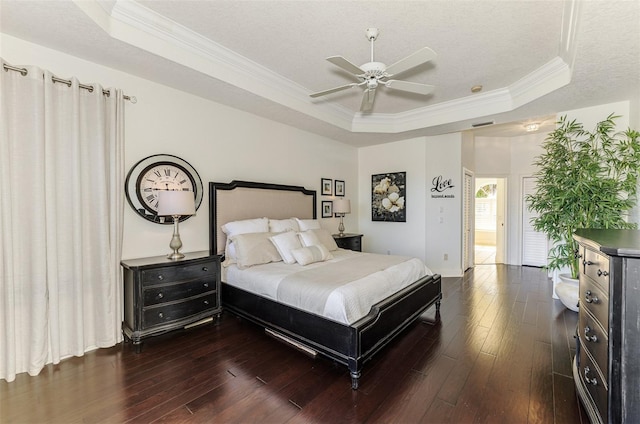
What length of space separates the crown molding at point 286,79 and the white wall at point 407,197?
31.3 inches

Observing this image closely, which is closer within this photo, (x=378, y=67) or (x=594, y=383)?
(x=594, y=383)

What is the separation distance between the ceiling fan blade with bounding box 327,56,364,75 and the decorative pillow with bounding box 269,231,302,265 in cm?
202

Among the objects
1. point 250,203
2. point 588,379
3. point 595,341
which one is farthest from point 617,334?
point 250,203

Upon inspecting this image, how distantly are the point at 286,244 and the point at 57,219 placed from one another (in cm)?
218

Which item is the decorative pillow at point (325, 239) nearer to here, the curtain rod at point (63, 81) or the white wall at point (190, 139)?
the white wall at point (190, 139)

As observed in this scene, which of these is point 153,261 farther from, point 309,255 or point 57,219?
point 309,255

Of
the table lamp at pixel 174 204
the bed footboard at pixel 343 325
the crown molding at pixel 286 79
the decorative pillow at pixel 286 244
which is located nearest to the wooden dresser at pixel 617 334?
the bed footboard at pixel 343 325

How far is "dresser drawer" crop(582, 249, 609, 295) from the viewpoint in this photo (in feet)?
4.93

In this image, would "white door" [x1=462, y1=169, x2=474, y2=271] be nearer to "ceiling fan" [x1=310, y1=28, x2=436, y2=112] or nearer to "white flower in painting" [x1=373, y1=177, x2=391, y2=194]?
"white flower in painting" [x1=373, y1=177, x2=391, y2=194]

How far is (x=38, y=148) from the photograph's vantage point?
2.35 m

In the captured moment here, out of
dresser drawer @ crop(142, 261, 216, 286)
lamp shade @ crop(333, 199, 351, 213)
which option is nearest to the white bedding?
dresser drawer @ crop(142, 261, 216, 286)

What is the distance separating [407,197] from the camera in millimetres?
5703

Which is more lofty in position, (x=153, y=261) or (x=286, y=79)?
(x=286, y=79)

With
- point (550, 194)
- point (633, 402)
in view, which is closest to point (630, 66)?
point (550, 194)
